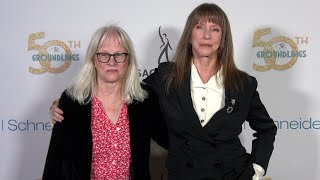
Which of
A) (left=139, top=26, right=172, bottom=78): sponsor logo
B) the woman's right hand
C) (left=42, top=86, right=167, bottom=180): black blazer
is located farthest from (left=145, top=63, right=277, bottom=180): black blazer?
(left=139, top=26, right=172, bottom=78): sponsor logo

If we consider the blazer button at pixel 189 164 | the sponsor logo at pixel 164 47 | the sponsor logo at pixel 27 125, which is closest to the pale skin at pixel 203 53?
the blazer button at pixel 189 164

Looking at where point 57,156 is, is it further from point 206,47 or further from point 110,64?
point 206,47

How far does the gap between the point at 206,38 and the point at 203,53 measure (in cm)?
6

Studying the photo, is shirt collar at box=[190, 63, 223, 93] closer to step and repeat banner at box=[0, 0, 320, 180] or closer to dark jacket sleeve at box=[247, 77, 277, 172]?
dark jacket sleeve at box=[247, 77, 277, 172]

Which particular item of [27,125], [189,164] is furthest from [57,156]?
[27,125]

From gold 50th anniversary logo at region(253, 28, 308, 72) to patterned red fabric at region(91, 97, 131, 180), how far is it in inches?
46.6

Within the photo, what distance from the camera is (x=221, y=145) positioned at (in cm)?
170

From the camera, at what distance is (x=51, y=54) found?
8.61 feet

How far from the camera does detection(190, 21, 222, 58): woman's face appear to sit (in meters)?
1.70

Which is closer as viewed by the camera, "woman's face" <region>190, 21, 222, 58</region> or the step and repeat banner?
"woman's face" <region>190, 21, 222, 58</region>

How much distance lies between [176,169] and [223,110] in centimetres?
31

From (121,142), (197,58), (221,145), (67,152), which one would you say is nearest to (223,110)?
(221,145)

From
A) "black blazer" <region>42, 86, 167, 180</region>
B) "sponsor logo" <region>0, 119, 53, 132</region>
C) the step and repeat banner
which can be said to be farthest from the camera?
"sponsor logo" <region>0, 119, 53, 132</region>

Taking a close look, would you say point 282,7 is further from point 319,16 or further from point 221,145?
point 221,145
